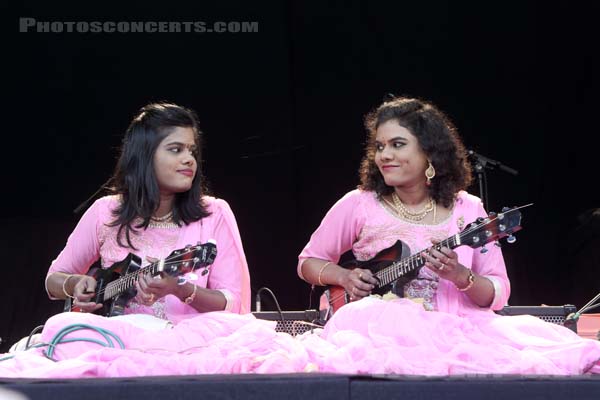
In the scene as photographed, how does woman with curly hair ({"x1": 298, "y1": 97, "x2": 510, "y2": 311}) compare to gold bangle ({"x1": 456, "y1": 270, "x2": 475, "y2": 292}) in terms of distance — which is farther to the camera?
woman with curly hair ({"x1": 298, "y1": 97, "x2": 510, "y2": 311})

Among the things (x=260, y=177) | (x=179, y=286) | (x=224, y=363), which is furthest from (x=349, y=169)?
(x=224, y=363)

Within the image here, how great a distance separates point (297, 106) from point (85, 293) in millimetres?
2738

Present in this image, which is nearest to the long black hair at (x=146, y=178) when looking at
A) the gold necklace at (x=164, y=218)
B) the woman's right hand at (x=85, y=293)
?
the gold necklace at (x=164, y=218)

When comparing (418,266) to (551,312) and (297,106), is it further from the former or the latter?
(297,106)

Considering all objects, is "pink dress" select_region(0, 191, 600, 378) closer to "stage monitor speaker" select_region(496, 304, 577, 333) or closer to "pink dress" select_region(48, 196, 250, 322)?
"pink dress" select_region(48, 196, 250, 322)

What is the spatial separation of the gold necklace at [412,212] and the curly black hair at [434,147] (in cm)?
4

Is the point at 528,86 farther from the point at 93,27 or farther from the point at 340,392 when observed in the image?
the point at 340,392

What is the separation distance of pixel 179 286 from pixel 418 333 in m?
0.83

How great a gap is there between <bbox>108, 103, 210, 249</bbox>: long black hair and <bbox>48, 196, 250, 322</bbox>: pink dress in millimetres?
40

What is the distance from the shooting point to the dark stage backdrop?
5.69 meters

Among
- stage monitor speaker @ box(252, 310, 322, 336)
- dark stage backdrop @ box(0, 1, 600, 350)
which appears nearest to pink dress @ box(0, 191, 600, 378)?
stage monitor speaker @ box(252, 310, 322, 336)

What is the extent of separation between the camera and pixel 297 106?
580cm

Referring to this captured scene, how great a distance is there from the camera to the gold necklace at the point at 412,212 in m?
3.49

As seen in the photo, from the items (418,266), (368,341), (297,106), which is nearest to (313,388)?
(368,341)
